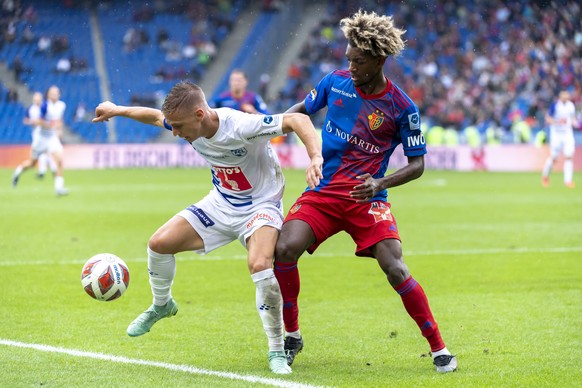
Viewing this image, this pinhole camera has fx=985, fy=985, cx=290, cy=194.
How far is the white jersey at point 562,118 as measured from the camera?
24.3m

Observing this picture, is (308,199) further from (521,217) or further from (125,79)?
(125,79)

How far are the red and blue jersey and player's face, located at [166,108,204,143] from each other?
869 millimetres

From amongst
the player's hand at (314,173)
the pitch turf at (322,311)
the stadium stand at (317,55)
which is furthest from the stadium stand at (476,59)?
the player's hand at (314,173)

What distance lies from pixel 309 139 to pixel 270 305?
105cm

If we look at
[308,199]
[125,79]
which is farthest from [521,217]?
[125,79]

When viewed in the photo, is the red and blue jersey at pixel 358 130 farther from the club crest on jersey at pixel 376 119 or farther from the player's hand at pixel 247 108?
the player's hand at pixel 247 108

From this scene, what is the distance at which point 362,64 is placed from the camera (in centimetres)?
615

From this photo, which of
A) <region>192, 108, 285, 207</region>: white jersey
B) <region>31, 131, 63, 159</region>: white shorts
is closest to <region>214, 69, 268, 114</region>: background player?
<region>31, 131, 63, 159</region>: white shorts

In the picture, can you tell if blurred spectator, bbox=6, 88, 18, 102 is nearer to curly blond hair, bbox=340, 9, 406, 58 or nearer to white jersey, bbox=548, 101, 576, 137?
white jersey, bbox=548, 101, 576, 137

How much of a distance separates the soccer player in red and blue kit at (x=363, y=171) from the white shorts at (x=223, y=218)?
0.16 m

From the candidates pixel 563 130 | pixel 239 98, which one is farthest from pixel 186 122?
Result: pixel 563 130

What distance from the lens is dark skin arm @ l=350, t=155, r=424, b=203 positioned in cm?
598

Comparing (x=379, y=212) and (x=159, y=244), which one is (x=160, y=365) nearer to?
(x=159, y=244)

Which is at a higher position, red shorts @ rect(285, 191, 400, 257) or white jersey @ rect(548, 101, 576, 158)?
red shorts @ rect(285, 191, 400, 257)
